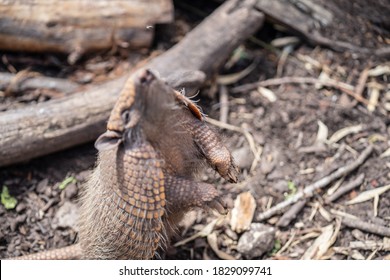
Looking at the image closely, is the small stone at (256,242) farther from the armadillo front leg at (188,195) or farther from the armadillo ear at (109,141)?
the armadillo ear at (109,141)

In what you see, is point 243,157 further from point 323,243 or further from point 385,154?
point 385,154

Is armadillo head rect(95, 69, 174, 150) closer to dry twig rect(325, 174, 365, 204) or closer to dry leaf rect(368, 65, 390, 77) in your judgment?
dry twig rect(325, 174, 365, 204)

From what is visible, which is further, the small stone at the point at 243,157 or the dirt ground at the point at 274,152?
the small stone at the point at 243,157

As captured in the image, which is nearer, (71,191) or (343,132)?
(71,191)

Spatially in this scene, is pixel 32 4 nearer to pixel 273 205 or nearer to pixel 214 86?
pixel 214 86

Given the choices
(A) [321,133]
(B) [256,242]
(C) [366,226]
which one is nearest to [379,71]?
(A) [321,133]

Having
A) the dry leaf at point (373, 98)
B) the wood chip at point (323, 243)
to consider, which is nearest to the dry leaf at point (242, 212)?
the wood chip at point (323, 243)
